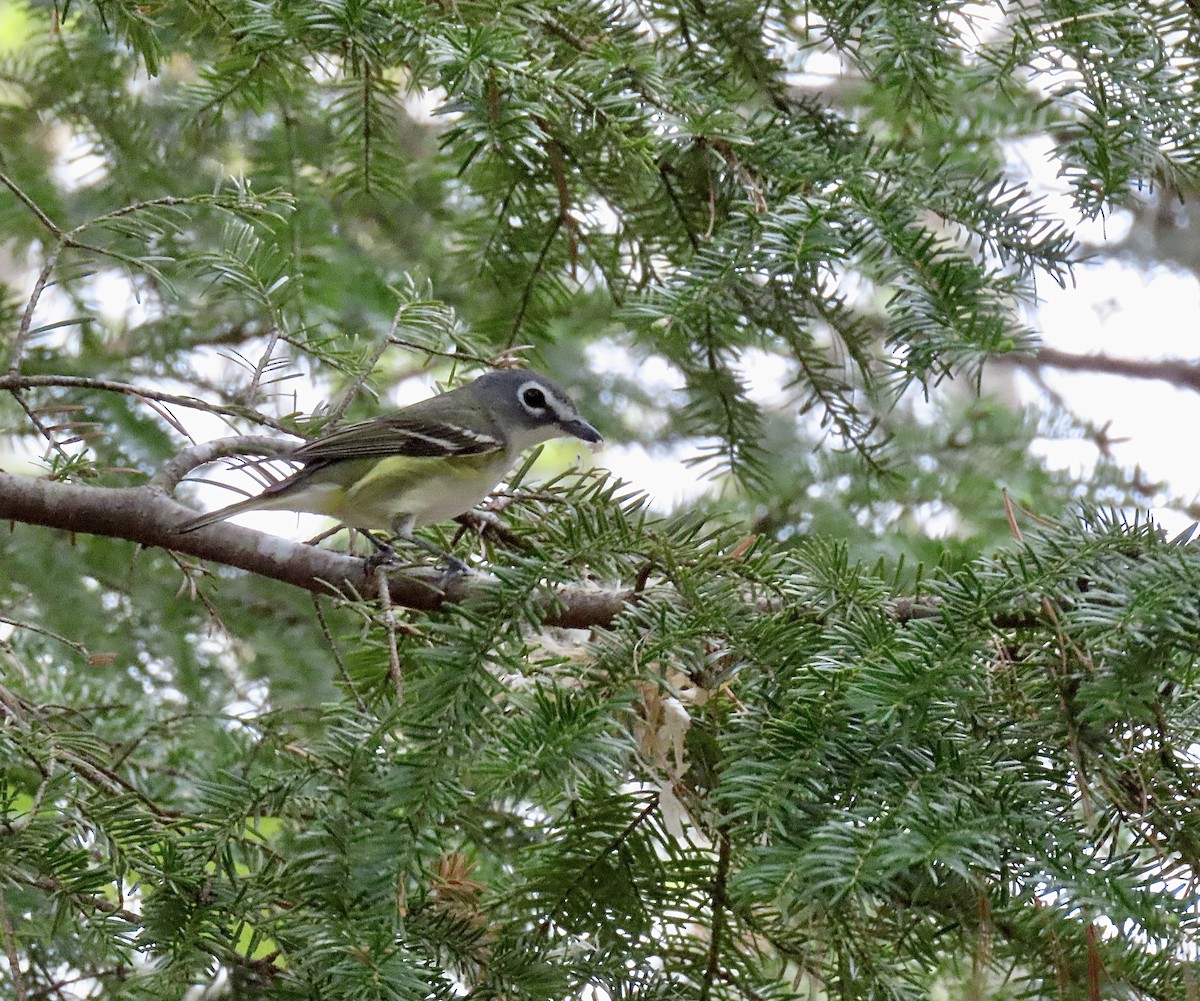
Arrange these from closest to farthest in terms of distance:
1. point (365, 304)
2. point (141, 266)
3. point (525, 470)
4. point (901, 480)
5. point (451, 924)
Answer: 1. point (451, 924)
2. point (141, 266)
3. point (525, 470)
4. point (901, 480)
5. point (365, 304)

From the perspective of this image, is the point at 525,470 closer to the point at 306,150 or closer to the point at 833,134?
the point at 833,134

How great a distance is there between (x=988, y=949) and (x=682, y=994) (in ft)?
1.26

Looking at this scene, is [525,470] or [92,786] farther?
[525,470]

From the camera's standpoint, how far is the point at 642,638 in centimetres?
149

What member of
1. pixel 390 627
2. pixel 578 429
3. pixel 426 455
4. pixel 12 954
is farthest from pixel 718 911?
pixel 578 429

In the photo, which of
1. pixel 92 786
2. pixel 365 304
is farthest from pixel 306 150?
pixel 92 786

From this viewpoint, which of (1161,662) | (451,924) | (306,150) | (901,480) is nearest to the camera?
(1161,662)

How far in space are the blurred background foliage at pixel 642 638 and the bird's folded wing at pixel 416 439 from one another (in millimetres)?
220

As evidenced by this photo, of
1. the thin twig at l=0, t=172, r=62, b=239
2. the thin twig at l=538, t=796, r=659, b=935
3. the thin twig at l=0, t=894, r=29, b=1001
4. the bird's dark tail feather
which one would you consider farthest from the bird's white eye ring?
the thin twig at l=0, t=894, r=29, b=1001

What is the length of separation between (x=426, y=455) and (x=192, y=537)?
755 mm

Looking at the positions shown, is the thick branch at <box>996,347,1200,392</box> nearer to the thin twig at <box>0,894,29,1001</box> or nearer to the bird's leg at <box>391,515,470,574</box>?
the bird's leg at <box>391,515,470,574</box>

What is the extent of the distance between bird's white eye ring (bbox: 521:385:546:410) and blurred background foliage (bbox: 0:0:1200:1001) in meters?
0.08

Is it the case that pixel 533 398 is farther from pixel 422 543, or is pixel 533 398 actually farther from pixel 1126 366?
pixel 1126 366

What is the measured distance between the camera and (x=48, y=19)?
322cm
